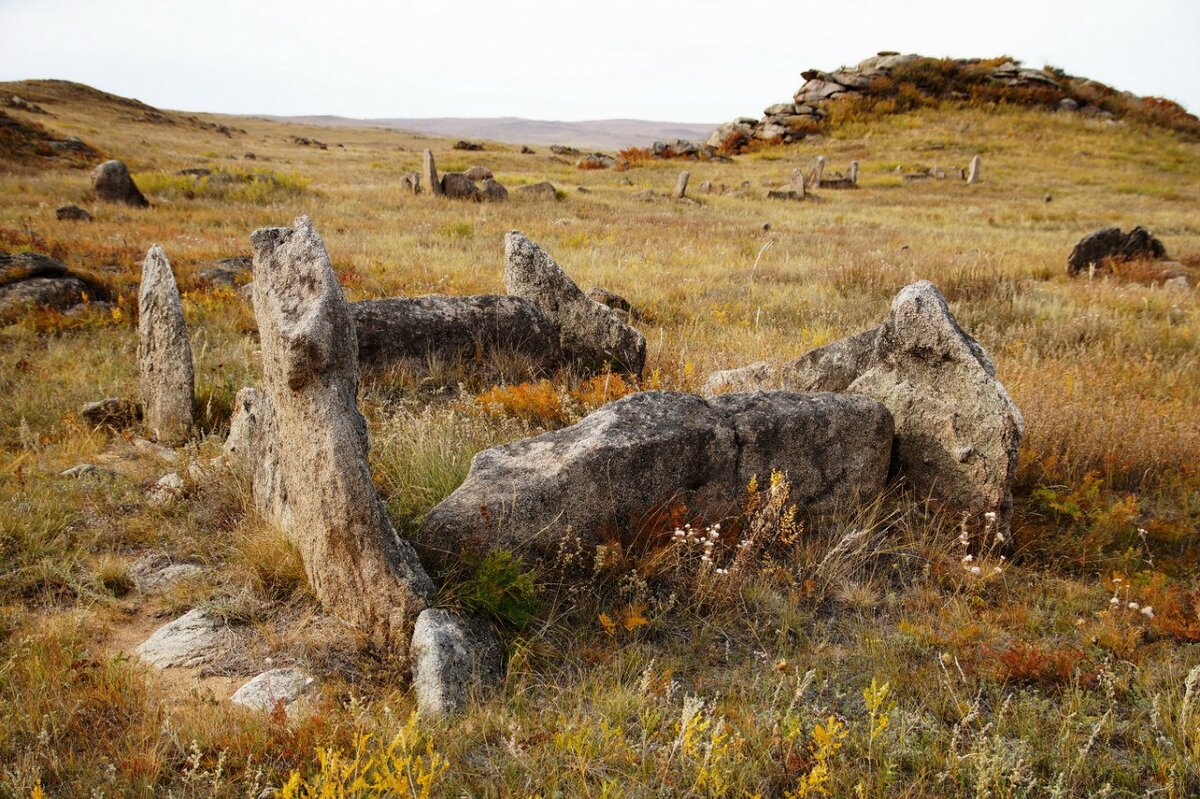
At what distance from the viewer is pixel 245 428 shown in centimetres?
525

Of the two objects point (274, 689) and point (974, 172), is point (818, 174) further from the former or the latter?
point (274, 689)

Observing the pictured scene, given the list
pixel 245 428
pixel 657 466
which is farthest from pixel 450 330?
pixel 657 466

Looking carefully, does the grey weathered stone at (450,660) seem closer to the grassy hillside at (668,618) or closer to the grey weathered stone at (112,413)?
the grassy hillside at (668,618)

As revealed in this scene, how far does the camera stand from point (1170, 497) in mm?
5305

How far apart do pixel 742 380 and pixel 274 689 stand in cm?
436

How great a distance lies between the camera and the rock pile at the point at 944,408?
15.1 feet

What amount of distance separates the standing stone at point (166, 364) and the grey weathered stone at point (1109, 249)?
14.2 meters

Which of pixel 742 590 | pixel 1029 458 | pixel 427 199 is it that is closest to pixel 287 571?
pixel 742 590

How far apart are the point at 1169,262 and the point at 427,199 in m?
17.6

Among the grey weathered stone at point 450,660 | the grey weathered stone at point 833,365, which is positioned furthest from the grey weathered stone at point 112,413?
the grey weathered stone at point 833,365

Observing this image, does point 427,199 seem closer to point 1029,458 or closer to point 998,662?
point 1029,458

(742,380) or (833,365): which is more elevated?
(833,365)

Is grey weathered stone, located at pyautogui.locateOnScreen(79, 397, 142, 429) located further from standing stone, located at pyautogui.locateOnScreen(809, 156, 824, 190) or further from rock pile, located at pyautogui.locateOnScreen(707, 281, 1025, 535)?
standing stone, located at pyautogui.locateOnScreen(809, 156, 824, 190)

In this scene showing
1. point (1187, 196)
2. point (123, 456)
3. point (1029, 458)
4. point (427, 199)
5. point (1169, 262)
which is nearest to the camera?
point (1029, 458)
